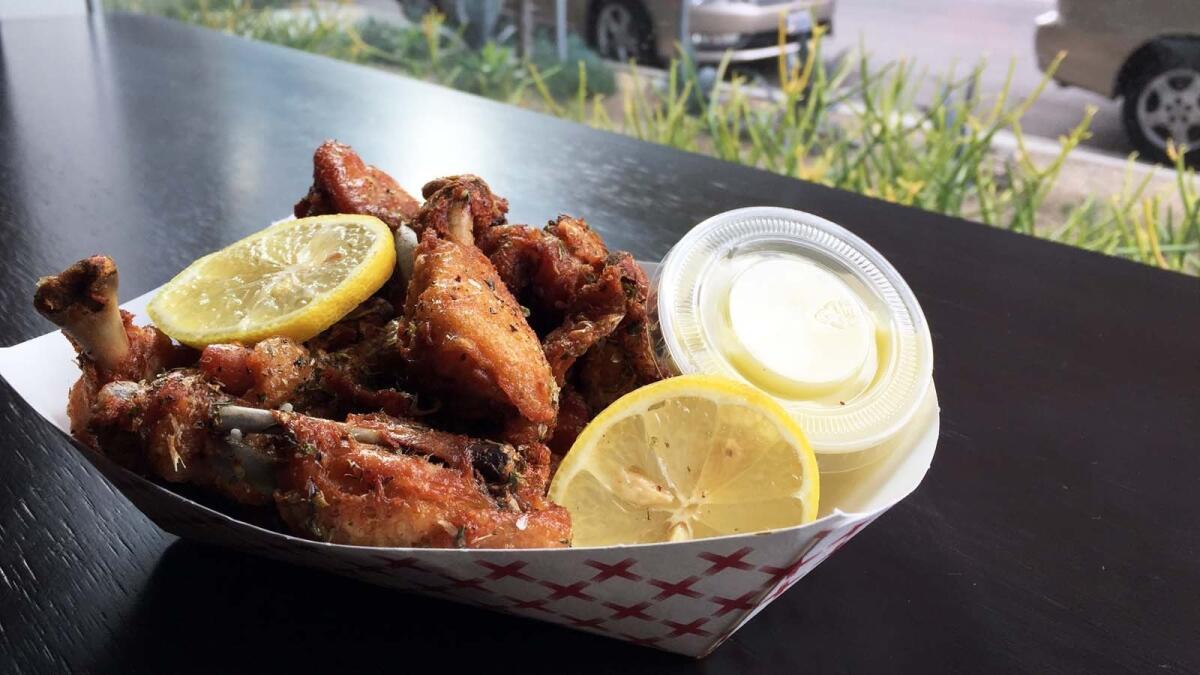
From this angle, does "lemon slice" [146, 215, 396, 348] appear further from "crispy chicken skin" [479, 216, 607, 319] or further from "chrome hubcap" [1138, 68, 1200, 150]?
"chrome hubcap" [1138, 68, 1200, 150]

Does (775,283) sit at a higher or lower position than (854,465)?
higher

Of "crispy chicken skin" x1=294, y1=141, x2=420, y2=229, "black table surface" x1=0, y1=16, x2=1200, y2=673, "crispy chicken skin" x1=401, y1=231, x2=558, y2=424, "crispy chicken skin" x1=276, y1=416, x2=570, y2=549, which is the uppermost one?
"crispy chicken skin" x1=294, y1=141, x2=420, y2=229

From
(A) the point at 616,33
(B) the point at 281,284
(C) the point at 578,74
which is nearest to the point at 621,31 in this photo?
(A) the point at 616,33

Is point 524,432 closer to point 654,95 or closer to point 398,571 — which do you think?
point 398,571

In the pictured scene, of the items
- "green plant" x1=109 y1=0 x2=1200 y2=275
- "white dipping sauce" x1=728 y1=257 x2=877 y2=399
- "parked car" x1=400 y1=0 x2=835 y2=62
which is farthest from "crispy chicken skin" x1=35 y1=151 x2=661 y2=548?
"parked car" x1=400 y1=0 x2=835 y2=62

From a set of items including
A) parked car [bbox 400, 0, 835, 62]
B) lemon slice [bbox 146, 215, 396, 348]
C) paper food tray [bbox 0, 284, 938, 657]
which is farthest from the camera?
parked car [bbox 400, 0, 835, 62]

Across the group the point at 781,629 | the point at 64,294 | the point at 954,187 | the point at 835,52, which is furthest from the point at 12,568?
the point at 835,52

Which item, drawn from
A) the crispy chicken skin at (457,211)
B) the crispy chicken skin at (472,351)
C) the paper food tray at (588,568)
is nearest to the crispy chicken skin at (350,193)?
the crispy chicken skin at (457,211)
